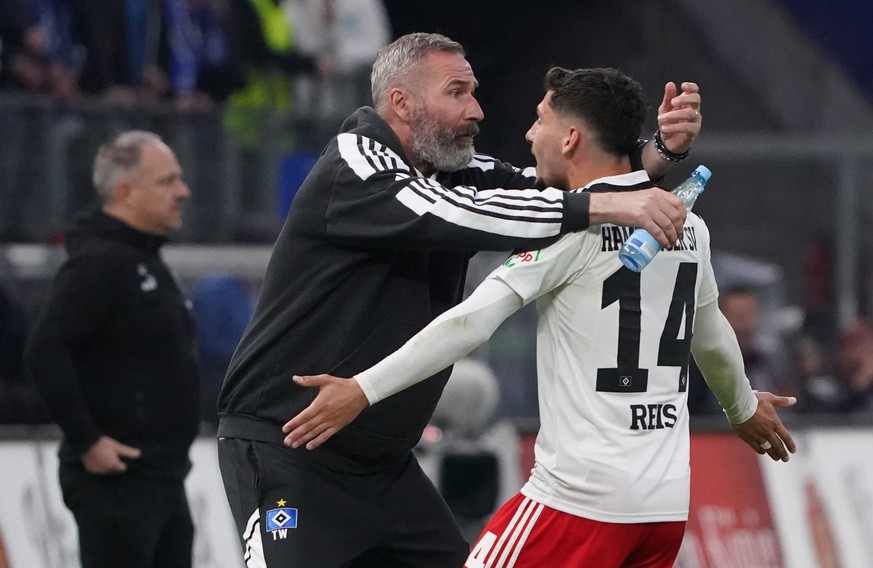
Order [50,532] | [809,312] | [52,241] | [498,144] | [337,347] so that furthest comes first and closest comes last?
[498,144]
[809,312]
[52,241]
[50,532]
[337,347]

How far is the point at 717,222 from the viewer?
1205cm

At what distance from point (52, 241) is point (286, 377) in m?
5.89

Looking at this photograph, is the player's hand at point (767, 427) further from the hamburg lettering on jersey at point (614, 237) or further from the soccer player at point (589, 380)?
the hamburg lettering on jersey at point (614, 237)

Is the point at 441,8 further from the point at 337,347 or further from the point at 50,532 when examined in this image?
the point at 337,347

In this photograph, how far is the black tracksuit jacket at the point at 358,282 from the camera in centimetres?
411

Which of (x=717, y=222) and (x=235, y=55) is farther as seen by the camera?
(x=717, y=222)

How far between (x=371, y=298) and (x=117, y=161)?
2438 millimetres

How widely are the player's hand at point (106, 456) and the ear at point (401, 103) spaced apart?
2143 mm

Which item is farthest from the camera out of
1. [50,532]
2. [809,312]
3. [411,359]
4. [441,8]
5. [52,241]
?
[441,8]

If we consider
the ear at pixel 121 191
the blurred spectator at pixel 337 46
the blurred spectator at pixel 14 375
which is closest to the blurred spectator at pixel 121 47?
the blurred spectator at pixel 337 46

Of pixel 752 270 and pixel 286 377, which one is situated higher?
pixel 286 377

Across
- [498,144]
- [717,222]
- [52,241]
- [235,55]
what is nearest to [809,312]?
[717,222]

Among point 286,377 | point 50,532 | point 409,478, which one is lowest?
point 50,532

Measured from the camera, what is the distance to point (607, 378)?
395 centimetres
